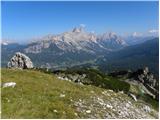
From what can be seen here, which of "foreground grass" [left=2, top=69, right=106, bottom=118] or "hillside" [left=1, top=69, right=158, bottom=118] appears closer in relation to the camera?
"foreground grass" [left=2, top=69, right=106, bottom=118]

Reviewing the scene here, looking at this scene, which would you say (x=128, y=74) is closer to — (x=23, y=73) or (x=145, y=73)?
(x=145, y=73)

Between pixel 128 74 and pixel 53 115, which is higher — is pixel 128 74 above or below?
below

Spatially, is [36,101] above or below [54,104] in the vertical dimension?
above

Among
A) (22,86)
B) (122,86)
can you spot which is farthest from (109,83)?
(22,86)

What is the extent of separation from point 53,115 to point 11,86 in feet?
25.4

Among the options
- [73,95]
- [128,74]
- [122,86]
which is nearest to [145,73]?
[128,74]

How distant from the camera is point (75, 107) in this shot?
2495 cm

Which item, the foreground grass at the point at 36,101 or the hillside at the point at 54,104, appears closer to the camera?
the foreground grass at the point at 36,101

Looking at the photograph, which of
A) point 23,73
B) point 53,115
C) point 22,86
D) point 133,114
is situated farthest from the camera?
point 23,73

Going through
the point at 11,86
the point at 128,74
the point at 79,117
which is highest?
the point at 11,86

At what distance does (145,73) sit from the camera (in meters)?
129

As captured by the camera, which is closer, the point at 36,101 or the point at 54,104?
the point at 54,104

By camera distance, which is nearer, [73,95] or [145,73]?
[73,95]

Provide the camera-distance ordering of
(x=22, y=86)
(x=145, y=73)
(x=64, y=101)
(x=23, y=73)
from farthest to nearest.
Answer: (x=145, y=73)
(x=23, y=73)
(x=22, y=86)
(x=64, y=101)
